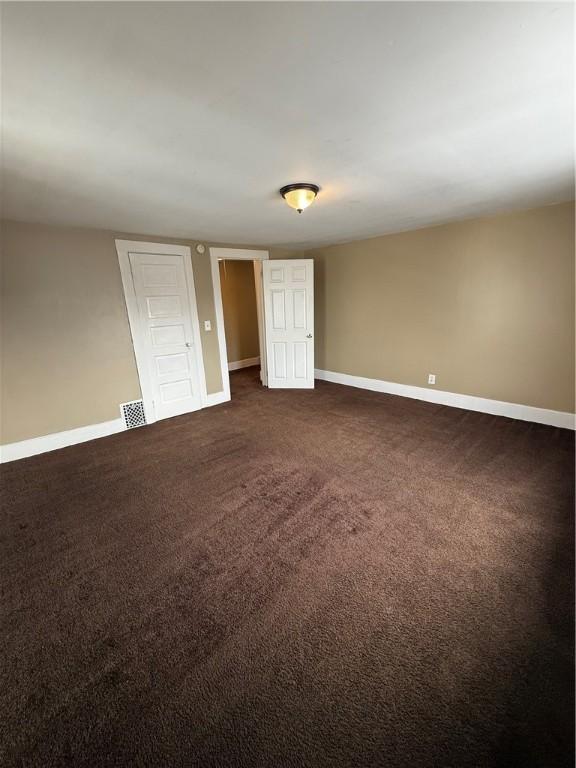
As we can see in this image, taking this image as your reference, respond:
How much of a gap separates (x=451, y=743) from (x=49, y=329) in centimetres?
409

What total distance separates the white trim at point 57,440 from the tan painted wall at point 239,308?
3268 millimetres

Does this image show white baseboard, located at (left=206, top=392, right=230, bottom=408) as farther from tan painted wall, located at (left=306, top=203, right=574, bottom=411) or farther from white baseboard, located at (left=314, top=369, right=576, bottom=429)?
tan painted wall, located at (left=306, top=203, right=574, bottom=411)

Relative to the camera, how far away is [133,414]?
3752mm

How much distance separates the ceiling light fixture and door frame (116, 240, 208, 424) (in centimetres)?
204

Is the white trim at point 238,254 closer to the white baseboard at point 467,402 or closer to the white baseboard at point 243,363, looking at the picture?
the white baseboard at point 467,402

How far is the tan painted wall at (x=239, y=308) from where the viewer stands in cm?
639

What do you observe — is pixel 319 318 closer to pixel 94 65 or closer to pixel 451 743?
pixel 94 65

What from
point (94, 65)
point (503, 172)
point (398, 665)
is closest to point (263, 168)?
point (94, 65)

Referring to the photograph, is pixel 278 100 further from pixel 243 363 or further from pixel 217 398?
pixel 243 363

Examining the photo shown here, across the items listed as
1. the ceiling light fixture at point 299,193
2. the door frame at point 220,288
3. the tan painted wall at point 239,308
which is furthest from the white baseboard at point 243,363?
the ceiling light fixture at point 299,193

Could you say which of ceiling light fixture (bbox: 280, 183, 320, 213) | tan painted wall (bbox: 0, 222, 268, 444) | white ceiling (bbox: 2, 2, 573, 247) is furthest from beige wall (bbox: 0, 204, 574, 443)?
ceiling light fixture (bbox: 280, 183, 320, 213)

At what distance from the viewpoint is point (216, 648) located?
4.35 feet

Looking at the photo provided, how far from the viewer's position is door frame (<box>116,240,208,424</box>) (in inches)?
136

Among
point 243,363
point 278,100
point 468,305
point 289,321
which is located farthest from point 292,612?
point 243,363
